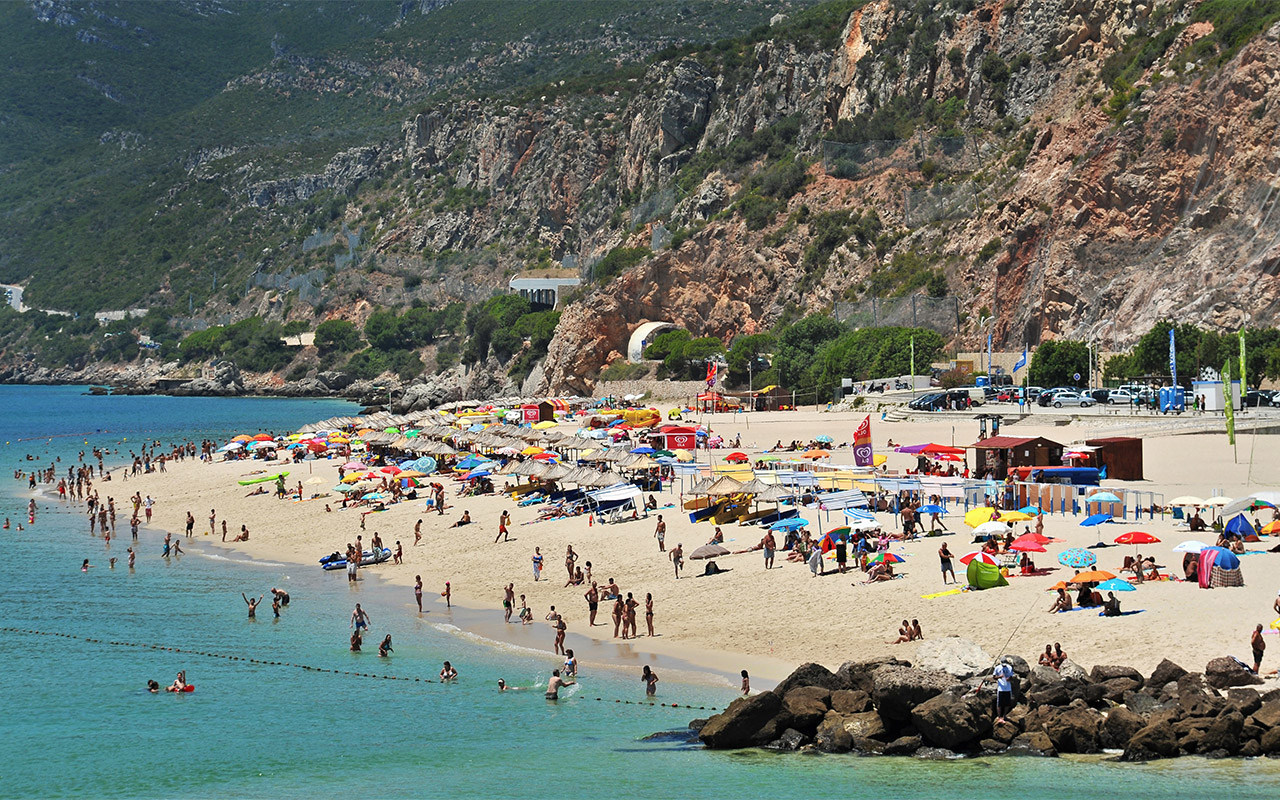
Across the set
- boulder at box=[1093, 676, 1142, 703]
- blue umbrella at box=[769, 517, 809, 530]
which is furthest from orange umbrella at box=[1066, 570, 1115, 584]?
blue umbrella at box=[769, 517, 809, 530]

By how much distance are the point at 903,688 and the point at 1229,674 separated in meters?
4.30

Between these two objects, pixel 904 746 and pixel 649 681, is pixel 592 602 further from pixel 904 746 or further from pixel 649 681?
pixel 904 746

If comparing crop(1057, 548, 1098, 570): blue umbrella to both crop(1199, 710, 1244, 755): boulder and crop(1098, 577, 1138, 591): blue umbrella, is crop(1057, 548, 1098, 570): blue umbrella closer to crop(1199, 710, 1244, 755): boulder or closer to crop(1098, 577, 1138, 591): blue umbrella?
crop(1098, 577, 1138, 591): blue umbrella

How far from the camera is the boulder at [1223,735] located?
1576 centimetres

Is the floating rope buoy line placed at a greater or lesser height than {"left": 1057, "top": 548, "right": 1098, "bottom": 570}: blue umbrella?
lesser

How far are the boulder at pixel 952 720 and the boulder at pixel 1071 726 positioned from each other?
0.66m

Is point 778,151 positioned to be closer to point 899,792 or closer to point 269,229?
point 899,792

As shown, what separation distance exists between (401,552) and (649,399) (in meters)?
45.5

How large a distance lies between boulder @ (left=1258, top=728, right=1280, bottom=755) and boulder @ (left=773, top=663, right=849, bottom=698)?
5.32 meters

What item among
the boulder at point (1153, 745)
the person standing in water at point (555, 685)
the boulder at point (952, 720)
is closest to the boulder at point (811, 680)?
the boulder at point (952, 720)

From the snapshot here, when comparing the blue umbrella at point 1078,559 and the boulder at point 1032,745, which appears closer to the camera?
the boulder at point 1032,745

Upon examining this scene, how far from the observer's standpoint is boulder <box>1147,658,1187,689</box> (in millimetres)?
17141

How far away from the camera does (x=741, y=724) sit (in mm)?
17641

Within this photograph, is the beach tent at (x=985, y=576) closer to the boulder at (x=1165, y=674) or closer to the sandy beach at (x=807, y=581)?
the sandy beach at (x=807, y=581)
